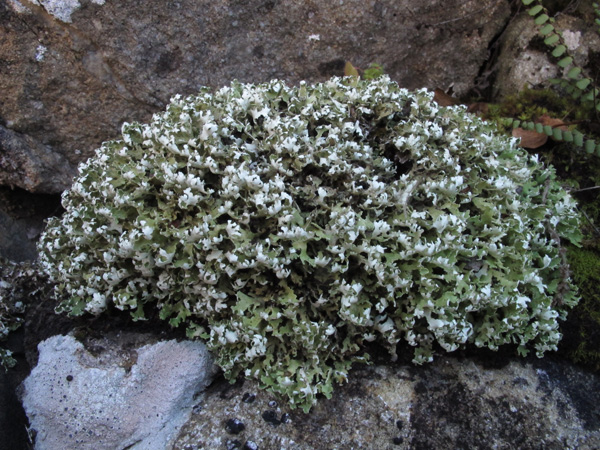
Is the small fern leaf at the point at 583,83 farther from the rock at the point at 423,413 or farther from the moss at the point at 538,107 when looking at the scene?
the rock at the point at 423,413

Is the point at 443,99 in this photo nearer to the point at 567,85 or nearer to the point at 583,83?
the point at 567,85

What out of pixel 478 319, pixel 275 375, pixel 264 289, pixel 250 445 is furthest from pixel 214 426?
pixel 478 319

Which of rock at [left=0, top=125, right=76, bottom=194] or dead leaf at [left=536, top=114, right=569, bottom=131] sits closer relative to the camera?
dead leaf at [left=536, top=114, right=569, bottom=131]

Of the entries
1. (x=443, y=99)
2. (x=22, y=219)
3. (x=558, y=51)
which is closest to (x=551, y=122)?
(x=558, y=51)

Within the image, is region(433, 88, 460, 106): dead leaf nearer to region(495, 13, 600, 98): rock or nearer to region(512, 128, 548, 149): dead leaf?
region(495, 13, 600, 98): rock

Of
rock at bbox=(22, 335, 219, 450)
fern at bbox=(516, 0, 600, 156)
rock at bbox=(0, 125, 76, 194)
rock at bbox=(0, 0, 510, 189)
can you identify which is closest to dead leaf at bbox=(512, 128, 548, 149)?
fern at bbox=(516, 0, 600, 156)

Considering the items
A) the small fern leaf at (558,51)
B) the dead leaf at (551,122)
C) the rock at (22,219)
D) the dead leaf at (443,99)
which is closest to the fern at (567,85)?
the small fern leaf at (558,51)
